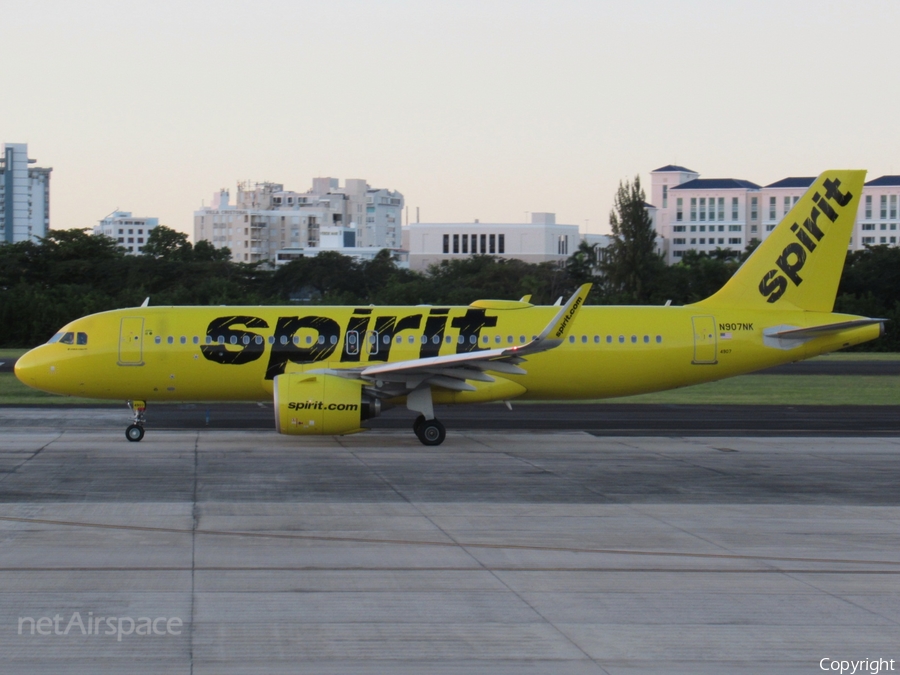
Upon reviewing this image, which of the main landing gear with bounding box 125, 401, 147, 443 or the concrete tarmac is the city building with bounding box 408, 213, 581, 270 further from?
the concrete tarmac


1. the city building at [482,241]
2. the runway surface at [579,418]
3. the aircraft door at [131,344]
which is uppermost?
the city building at [482,241]

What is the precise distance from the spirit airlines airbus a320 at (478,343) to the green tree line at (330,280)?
43.5 m

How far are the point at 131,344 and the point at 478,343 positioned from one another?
30.0ft

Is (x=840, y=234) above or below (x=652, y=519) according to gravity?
above

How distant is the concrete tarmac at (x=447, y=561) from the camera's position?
1032 centimetres

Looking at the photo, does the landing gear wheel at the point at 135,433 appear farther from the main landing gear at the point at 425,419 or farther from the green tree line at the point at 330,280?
the green tree line at the point at 330,280

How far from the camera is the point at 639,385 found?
2859 cm

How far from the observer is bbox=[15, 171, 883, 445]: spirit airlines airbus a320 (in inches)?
1075

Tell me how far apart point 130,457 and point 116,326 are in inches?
214

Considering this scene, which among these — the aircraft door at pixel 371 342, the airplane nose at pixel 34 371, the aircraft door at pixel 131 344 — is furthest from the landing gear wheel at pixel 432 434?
the airplane nose at pixel 34 371

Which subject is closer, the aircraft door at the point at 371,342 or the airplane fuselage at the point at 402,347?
the airplane fuselage at the point at 402,347

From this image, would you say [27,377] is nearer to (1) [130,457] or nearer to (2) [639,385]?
(1) [130,457]

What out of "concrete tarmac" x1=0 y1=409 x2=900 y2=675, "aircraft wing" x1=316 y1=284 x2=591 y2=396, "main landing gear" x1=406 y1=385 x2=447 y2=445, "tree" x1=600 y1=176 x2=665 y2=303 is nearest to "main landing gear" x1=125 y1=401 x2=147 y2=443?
"concrete tarmac" x1=0 y1=409 x2=900 y2=675

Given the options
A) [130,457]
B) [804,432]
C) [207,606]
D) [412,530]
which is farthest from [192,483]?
[804,432]
